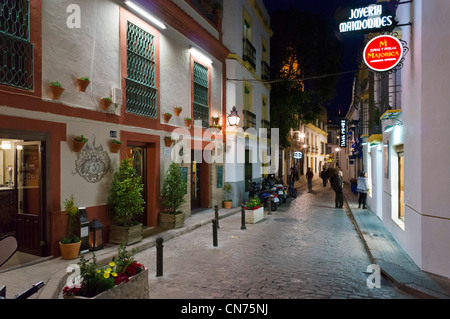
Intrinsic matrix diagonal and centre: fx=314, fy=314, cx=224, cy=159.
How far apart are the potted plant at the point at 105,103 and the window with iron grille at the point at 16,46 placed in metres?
1.85

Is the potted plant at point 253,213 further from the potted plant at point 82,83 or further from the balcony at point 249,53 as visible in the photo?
the balcony at point 249,53

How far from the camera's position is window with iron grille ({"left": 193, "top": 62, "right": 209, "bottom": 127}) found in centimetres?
1286

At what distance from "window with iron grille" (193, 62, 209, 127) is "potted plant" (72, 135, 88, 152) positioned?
586 centimetres

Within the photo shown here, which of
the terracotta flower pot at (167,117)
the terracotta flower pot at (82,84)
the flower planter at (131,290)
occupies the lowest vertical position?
the flower planter at (131,290)

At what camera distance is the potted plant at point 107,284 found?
3.80 meters

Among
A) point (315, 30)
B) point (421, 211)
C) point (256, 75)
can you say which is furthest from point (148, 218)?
point (315, 30)

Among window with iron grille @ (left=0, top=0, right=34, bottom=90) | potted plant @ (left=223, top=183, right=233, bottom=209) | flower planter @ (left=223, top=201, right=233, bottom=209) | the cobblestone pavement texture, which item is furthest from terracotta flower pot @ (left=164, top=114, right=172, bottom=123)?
flower planter @ (left=223, top=201, right=233, bottom=209)

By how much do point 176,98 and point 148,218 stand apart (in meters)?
4.34

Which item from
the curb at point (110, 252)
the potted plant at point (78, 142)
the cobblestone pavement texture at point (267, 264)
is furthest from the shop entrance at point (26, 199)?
the cobblestone pavement texture at point (267, 264)

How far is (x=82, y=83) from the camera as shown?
7301 mm

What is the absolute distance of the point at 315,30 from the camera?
22078mm

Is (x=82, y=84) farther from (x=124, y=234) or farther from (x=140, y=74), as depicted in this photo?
(x=124, y=234)

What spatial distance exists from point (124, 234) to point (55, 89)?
375 cm

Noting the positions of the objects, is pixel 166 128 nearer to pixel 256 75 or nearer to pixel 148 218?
pixel 148 218
